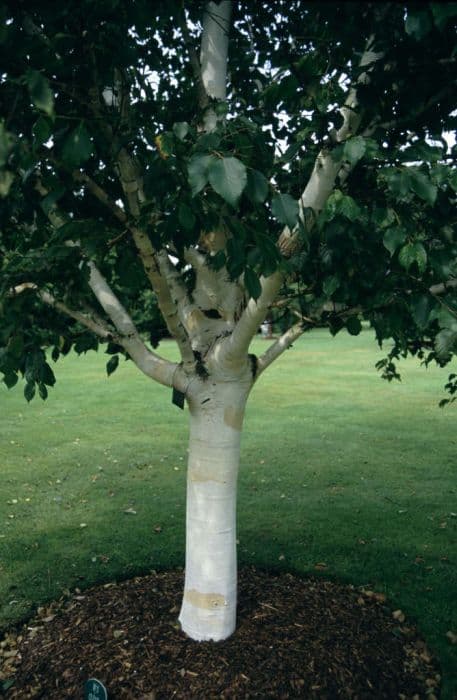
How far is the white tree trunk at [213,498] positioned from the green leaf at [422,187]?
178 centimetres

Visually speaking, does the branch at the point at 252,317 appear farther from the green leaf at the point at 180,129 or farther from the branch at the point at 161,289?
the green leaf at the point at 180,129

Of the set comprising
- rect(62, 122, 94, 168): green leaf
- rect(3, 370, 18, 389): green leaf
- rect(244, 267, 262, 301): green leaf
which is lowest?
rect(3, 370, 18, 389): green leaf

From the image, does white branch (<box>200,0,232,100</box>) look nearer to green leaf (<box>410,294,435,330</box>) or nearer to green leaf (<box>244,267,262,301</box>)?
green leaf (<box>244,267,262,301</box>)

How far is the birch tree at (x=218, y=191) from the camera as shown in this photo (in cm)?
192

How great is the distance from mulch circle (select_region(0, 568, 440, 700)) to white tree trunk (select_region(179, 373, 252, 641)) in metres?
0.24

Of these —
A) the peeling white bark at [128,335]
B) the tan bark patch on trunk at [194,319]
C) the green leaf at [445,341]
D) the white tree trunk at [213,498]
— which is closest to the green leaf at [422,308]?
the green leaf at [445,341]

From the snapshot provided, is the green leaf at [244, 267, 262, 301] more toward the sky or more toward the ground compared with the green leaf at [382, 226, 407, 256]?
more toward the ground

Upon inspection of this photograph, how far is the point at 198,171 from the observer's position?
4.99ft

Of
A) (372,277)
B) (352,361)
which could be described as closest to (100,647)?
(372,277)

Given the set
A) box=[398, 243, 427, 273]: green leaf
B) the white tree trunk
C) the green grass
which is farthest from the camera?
the green grass

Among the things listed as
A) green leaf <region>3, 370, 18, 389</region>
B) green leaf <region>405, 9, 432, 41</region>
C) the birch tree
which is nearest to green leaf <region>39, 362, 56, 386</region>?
the birch tree

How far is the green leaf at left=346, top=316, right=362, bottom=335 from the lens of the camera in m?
3.26

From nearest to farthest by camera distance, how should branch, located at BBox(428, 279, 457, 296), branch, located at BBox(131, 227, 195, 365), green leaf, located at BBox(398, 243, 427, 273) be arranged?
green leaf, located at BBox(398, 243, 427, 273) → branch, located at BBox(131, 227, 195, 365) → branch, located at BBox(428, 279, 457, 296)

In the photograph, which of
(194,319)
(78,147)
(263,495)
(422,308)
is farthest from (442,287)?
(263,495)
